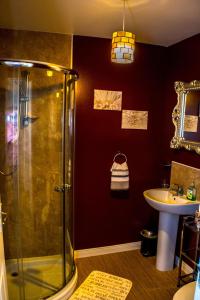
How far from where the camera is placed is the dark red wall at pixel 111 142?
298 centimetres

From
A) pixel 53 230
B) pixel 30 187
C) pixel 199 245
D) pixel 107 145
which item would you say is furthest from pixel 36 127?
pixel 199 245

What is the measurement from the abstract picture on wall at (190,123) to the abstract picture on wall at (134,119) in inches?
20.4

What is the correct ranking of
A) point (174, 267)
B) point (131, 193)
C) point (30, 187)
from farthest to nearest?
point (131, 193) < point (174, 267) < point (30, 187)

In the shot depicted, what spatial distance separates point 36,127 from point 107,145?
2.84 ft

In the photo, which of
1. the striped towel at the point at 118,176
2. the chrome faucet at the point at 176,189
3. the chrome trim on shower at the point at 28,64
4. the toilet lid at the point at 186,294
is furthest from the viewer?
the striped towel at the point at 118,176

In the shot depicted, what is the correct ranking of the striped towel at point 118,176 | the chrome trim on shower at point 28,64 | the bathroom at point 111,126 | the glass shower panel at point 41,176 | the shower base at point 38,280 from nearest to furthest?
the chrome trim on shower at point 28,64
the shower base at point 38,280
the glass shower panel at point 41,176
the bathroom at point 111,126
the striped towel at point 118,176

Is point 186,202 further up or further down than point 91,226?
further up

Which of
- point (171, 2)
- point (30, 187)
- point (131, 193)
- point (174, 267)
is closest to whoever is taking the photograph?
point (171, 2)

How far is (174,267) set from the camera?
3014mm

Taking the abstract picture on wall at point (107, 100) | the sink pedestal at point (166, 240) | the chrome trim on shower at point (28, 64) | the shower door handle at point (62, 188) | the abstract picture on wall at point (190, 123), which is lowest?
the sink pedestal at point (166, 240)

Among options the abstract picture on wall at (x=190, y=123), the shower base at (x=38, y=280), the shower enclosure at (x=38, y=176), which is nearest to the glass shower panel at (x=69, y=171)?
the shower enclosure at (x=38, y=176)

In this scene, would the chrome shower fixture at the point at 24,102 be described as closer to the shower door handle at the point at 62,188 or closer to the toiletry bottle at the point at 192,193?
the shower door handle at the point at 62,188

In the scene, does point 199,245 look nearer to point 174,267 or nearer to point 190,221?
point 190,221

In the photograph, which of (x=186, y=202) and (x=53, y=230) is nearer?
(x=186, y=202)
